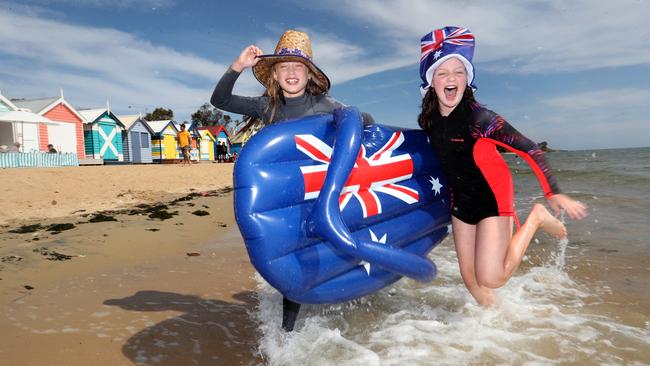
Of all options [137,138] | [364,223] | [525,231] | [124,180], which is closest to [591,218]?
[525,231]

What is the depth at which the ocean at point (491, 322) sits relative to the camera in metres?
2.33

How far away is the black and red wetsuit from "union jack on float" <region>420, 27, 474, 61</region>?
362 millimetres

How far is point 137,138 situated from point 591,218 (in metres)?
24.3

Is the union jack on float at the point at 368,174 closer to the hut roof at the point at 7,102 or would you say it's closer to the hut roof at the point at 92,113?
the hut roof at the point at 7,102

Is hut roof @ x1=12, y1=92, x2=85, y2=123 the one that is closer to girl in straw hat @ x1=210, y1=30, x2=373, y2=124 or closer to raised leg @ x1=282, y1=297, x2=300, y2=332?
girl in straw hat @ x1=210, y1=30, x2=373, y2=124

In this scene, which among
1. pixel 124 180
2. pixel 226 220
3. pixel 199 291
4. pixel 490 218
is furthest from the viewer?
pixel 124 180

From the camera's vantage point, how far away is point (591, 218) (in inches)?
275

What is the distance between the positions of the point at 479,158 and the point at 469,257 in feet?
2.34

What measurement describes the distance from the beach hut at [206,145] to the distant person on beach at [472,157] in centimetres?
3164

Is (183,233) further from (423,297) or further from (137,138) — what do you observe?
(137,138)

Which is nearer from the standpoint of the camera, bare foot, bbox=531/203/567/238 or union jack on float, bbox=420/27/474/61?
union jack on float, bbox=420/27/474/61

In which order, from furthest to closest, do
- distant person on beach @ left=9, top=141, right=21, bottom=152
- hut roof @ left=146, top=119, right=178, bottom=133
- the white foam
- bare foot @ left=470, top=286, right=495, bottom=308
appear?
hut roof @ left=146, top=119, right=178, bottom=133 < distant person on beach @ left=9, top=141, right=21, bottom=152 < bare foot @ left=470, top=286, right=495, bottom=308 < the white foam

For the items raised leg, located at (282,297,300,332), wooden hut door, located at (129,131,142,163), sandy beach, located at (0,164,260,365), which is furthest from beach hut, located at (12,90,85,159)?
raised leg, located at (282,297,300,332)

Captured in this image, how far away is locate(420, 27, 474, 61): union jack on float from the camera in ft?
8.63
